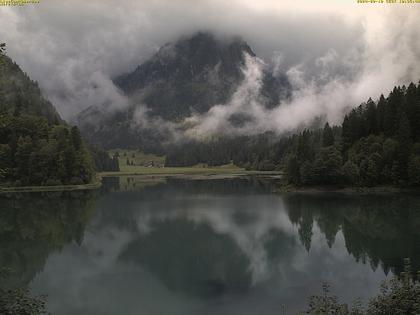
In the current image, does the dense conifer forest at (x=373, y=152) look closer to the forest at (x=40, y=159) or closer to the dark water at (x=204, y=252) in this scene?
the dark water at (x=204, y=252)

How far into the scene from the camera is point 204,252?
6388 cm

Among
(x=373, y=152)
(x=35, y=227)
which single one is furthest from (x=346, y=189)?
(x=35, y=227)

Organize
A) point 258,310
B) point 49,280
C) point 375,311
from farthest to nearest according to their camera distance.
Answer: point 49,280, point 258,310, point 375,311

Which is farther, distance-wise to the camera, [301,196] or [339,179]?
[339,179]

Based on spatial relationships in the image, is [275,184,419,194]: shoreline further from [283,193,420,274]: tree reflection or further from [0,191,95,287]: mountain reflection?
[0,191,95,287]: mountain reflection

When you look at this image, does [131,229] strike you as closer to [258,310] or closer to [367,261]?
[367,261]

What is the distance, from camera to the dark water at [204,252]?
4375 centimetres

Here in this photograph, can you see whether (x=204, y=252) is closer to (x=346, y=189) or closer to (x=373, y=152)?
(x=346, y=189)

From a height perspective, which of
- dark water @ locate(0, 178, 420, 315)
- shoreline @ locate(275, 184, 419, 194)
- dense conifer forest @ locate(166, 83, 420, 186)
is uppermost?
dense conifer forest @ locate(166, 83, 420, 186)

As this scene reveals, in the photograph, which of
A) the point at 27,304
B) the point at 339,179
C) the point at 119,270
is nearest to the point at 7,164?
the point at 339,179

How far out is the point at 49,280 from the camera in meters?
51.4

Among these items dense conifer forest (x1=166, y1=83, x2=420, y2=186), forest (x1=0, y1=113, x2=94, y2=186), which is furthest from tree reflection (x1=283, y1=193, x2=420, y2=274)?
forest (x1=0, y1=113, x2=94, y2=186)

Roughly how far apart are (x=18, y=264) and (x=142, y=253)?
16.2 m

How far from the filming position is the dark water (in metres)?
43.8
